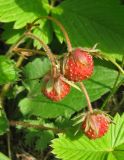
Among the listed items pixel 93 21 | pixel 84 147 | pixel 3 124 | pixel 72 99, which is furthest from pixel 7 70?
pixel 93 21

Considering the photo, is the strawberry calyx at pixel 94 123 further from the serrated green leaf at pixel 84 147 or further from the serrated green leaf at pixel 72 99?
the serrated green leaf at pixel 72 99

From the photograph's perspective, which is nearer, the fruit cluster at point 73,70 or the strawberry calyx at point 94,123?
the fruit cluster at point 73,70

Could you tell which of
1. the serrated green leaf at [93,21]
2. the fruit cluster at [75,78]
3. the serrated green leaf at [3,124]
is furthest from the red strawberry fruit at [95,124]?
the serrated green leaf at [93,21]

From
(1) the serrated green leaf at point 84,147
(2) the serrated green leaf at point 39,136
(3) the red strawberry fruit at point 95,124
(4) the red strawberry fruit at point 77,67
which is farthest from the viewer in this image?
(2) the serrated green leaf at point 39,136

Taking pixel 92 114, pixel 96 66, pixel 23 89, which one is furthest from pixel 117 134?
pixel 23 89

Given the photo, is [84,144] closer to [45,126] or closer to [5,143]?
[45,126]

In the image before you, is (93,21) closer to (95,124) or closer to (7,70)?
(7,70)

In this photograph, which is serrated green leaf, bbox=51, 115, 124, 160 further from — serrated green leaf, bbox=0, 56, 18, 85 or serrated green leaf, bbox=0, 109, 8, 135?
serrated green leaf, bbox=0, 56, 18, 85
